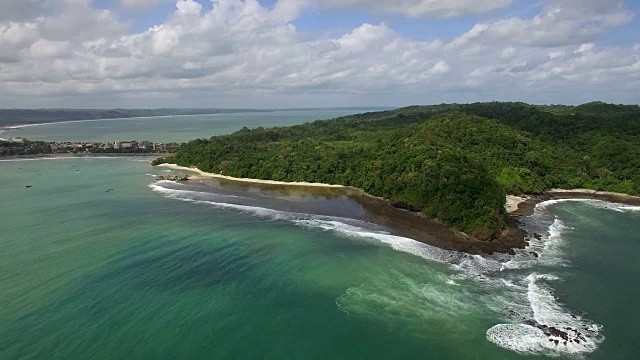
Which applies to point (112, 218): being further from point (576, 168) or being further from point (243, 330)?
point (576, 168)

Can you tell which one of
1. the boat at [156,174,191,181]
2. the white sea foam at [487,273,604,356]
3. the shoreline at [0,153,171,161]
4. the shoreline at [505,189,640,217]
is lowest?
the white sea foam at [487,273,604,356]

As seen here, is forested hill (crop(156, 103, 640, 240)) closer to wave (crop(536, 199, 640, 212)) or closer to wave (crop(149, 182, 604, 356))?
wave (crop(536, 199, 640, 212))

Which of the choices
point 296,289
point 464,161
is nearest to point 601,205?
point 464,161

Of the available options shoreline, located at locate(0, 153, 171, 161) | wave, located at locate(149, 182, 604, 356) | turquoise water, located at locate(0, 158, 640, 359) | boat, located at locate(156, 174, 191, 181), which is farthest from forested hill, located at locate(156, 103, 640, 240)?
shoreline, located at locate(0, 153, 171, 161)

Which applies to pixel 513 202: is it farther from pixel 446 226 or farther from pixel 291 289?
pixel 291 289

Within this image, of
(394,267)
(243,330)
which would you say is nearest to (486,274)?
(394,267)

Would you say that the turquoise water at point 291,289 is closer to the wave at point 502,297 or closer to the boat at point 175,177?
the wave at point 502,297
